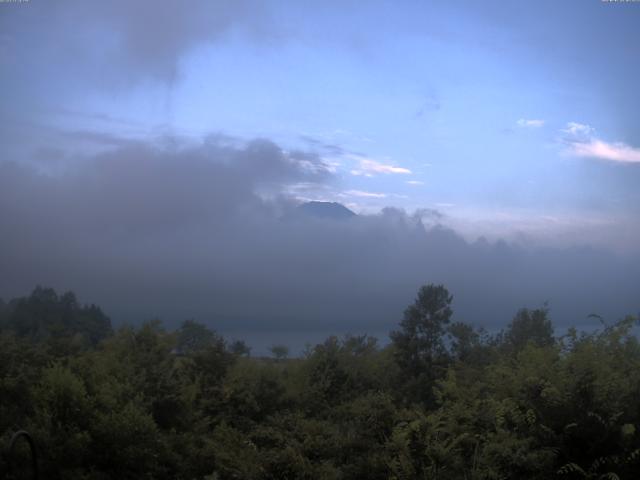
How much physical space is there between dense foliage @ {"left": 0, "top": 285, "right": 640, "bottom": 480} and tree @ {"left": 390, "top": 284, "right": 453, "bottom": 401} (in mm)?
2353

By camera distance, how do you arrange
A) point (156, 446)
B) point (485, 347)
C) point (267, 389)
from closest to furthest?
point (156, 446), point (267, 389), point (485, 347)

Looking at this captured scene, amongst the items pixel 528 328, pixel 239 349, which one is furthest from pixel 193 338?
pixel 528 328

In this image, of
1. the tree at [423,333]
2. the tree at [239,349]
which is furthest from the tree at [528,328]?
the tree at [239,349]

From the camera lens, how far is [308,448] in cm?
1075

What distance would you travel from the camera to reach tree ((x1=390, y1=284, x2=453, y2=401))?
18.8 meters

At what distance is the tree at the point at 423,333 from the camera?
61.6 feet

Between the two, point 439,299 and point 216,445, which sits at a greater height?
point 439,299

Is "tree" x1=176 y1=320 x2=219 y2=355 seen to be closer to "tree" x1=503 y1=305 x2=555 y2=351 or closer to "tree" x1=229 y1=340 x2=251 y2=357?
"tree" x1=229 y1=340 x2=251 y2=357

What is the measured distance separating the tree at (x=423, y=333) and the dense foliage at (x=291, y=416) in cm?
235

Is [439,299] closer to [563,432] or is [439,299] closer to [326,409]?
[326,409]

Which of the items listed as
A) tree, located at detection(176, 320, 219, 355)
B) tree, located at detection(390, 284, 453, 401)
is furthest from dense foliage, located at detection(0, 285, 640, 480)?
tree, located at detection(390, 284, 453, 401)

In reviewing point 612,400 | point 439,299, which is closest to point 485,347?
point 439,299

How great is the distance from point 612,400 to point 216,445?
22.4 feet

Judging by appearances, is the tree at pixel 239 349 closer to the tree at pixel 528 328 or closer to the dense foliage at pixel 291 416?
the dense foliage at pixel 291 416
